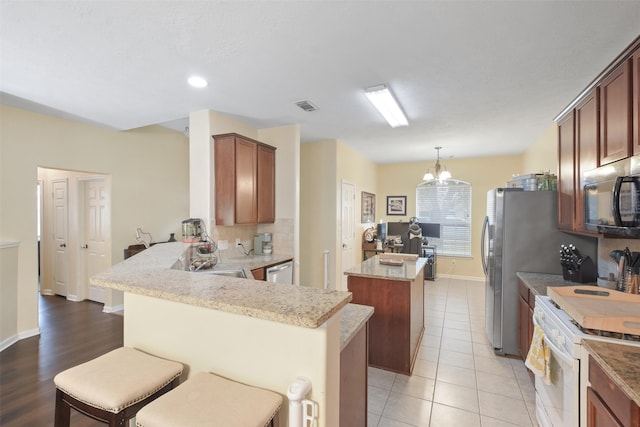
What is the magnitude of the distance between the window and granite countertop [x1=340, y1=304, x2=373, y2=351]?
527 centimetres

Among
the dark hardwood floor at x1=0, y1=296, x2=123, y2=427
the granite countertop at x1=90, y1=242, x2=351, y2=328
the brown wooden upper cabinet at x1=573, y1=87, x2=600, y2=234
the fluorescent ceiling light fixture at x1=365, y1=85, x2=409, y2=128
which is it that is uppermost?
the fluorescent ceiling light fixture at x1=365, y1=85, x2=409, y2=128

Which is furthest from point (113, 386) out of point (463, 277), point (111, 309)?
point (463, 277)

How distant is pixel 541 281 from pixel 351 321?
208 centimetres

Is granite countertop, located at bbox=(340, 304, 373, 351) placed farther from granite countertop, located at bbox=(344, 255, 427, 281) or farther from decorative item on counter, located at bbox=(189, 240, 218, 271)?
decorative item on counter, located at bbox=(189, 240, 218, 271)

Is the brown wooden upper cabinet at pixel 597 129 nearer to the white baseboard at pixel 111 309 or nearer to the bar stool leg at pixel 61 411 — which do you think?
the bar stool leg at pixel 61 411

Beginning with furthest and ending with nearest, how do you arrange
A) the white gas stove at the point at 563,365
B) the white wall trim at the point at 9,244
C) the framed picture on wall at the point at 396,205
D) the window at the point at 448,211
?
the framed picture on wall at the point at 396,205 → the window at the point at 448,211 → the white wall trim at the point at 9,244 → the white gas stove at the point at 563,365

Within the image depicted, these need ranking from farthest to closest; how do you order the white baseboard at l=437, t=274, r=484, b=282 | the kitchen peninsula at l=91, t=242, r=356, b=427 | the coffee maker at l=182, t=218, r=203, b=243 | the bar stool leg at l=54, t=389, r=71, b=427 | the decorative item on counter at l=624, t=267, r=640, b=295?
the white baseboard at l=437, t=274, r=484, b=282 < the coffee maker at l=182, t=218, r=203, b=243 < the decorative item on counter at l=624, t=267, r=640, b=295 < the bar stool leg at l=54, t=389, r=71, b=427 < the kitchen peninsula at l=91, t=242, r=356, b=427


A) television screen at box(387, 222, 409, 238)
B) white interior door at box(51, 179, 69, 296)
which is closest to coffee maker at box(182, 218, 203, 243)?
white interior door at box(51, 179, 69, 296)

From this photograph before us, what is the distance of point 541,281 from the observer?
2504mm

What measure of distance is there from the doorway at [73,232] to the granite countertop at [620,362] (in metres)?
5.32

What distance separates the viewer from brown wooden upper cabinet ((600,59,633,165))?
5.73 ft

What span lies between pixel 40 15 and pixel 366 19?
6.49 feet

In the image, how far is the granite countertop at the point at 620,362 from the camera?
3.36 feet

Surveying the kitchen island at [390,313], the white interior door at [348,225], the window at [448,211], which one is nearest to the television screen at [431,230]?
the window at [448,211]
